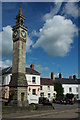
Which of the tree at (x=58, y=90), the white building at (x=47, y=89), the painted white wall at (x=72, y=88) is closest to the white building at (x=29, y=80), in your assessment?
the white building at (x=47, y=89)

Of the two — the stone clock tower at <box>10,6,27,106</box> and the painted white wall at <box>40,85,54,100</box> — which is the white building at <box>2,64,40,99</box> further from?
the stone clock tower at <box>10,6,27,106</box>

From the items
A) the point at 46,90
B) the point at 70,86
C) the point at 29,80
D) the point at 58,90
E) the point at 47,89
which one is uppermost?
the point at 29,80

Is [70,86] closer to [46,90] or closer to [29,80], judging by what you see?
[46,90]

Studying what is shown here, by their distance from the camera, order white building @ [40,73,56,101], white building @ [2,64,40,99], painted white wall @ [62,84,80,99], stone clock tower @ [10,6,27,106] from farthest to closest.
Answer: painted white wall @ [62,84,80,99], white building @ [40,73,56,101], white building @ [2,64,40,99], stone clock tower @ [10,6,27,106]

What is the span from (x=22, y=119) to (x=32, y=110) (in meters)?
6.04

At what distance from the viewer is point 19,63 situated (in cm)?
2192

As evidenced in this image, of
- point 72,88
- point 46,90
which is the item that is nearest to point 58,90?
point 46,90

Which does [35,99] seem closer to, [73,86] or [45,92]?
[45,92]

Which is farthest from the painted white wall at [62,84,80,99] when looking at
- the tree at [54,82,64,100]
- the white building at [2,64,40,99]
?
the white building at [2,64,40,99]

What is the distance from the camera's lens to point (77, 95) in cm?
5050

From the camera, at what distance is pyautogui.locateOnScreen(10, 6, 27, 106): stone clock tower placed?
20875 mm

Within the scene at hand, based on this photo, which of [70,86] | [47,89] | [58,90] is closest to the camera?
[47,89]

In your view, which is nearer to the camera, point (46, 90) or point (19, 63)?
point (19, 63)

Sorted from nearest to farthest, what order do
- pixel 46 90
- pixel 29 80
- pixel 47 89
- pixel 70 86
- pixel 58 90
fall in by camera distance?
pixel 29 80 < pixel 46 90 < pixel 47 89 < pixel 58 90 < pixel 70 86
